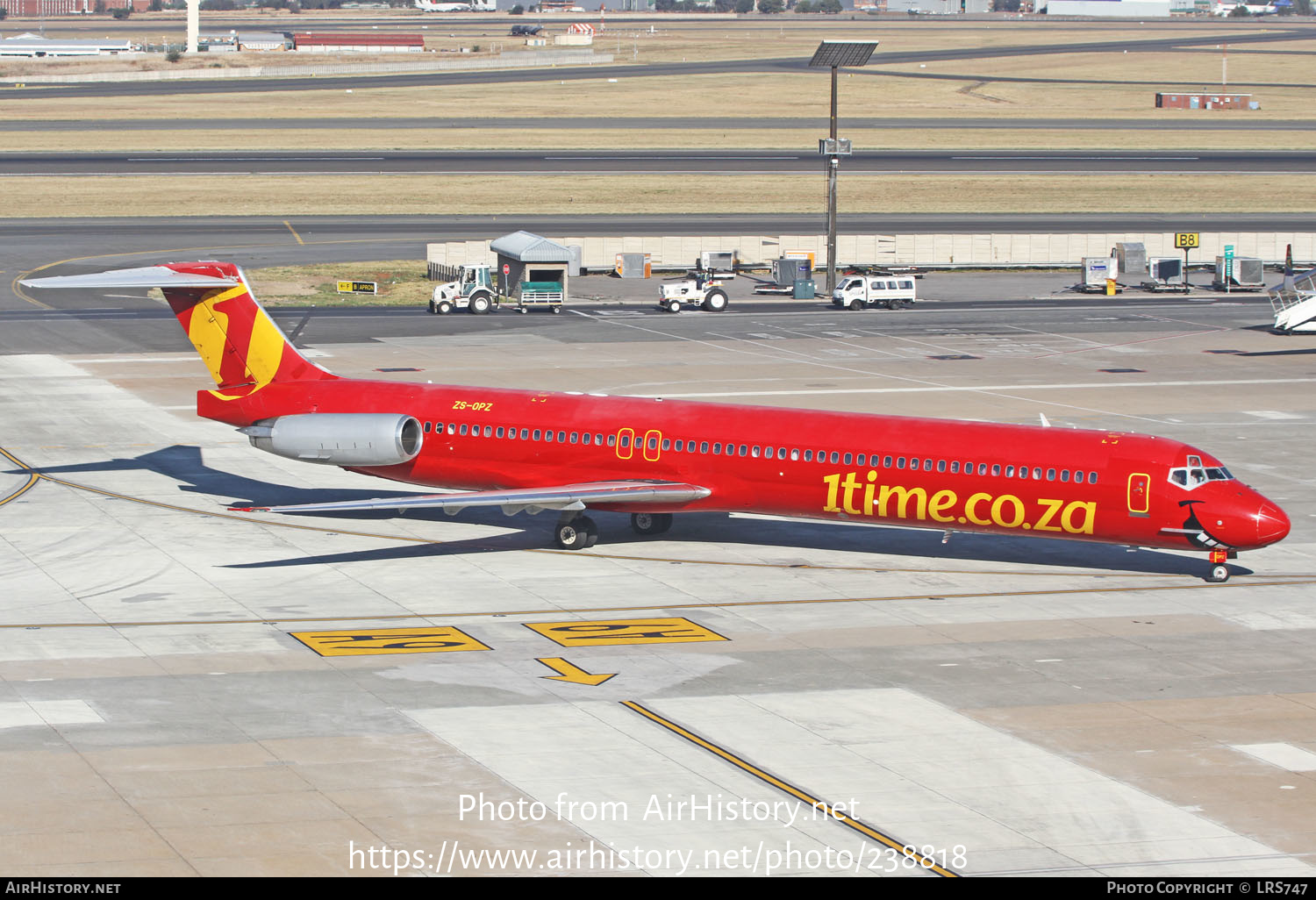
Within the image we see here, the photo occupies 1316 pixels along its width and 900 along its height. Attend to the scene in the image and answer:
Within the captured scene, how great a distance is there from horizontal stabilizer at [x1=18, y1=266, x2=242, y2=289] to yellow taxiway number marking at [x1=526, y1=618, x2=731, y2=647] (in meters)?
14.9

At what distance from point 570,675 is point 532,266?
62028mm

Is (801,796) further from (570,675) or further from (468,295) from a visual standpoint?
(468,295)

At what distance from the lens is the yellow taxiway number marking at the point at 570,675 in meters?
29.9

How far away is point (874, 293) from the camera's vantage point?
301 ft

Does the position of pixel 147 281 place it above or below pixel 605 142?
below

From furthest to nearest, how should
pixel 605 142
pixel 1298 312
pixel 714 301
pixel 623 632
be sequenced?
pixel 605 142
pixel 714 301
pixel 1298 312
pixel 623 632

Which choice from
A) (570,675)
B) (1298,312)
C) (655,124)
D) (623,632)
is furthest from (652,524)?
(655,124)

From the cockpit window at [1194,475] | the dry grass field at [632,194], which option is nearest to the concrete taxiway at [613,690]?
the cockpit window at [1194,475]

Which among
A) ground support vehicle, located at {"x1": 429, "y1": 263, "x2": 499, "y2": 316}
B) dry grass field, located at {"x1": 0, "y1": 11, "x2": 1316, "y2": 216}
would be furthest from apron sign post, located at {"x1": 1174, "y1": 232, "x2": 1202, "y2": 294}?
ground support vehicle, located at {"x1": 429, "y1": 263, "x2": 499, "y2": 316}

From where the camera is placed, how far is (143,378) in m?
65.9

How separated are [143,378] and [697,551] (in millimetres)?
34421

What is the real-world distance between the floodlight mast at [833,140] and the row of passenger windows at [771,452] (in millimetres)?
55600

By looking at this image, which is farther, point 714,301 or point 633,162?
point 633,162

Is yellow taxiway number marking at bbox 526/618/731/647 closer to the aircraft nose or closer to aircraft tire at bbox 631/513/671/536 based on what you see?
aircraft tire at bbox 631/513/671/536
